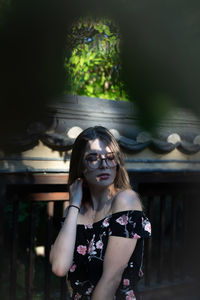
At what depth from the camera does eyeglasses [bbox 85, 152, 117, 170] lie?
1.58 m

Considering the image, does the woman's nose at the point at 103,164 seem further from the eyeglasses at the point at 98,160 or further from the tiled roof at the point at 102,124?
the tiled roof at the point at 102,124

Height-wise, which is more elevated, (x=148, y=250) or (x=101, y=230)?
(x=101, y=230)

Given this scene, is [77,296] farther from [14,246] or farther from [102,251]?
[14,246]

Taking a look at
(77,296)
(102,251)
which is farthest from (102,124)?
(77,296)

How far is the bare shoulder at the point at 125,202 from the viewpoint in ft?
5.04

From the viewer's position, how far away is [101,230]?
5.17 feet

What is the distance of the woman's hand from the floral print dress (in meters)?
0.16

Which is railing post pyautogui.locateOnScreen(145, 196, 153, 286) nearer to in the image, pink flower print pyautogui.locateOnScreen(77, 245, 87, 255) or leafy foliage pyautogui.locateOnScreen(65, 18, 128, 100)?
pink flower print pyautogui.locateOnScreen(77, 245, 87, 255)

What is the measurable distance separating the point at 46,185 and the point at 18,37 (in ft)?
6.60

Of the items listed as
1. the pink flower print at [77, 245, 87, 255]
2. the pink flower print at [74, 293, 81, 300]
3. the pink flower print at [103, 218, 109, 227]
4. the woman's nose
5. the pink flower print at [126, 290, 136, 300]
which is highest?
the woman's nose

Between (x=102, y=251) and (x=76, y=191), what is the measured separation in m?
0.35

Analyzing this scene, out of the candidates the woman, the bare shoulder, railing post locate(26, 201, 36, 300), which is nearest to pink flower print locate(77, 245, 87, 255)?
the woman

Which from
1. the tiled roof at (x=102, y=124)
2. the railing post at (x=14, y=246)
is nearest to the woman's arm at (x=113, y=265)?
the tiled roof at (x=102, y=124)

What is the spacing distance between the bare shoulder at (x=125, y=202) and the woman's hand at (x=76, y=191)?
19 centimetres
